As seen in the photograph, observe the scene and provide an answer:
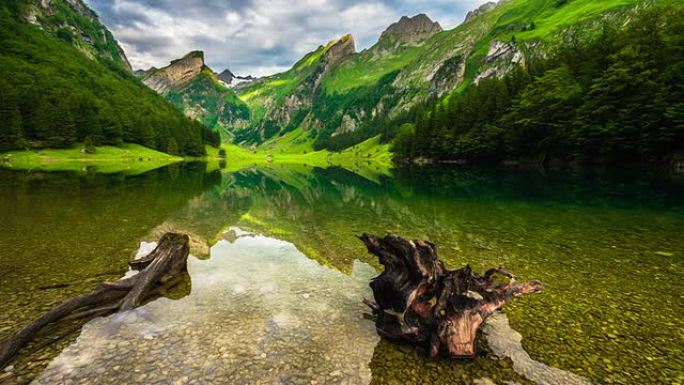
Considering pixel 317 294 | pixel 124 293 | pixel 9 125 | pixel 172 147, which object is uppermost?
pixel 9 125

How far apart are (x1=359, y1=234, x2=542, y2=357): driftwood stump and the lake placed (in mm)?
507

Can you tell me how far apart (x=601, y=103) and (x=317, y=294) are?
76.6 metres

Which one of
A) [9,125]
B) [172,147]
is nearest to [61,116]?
[9,125]

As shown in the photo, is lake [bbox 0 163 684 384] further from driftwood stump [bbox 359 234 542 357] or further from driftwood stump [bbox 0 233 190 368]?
driftwood stump [bbox 359 234 542 357]

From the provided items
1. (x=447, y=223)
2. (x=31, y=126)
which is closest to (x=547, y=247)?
(x=447, y=223)

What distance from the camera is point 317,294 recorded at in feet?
41.0

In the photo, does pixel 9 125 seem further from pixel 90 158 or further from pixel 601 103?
pixel 601 103

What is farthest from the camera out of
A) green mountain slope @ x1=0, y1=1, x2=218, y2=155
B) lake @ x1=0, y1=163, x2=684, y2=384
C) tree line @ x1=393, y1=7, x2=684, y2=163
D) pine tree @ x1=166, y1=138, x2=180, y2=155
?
pine tree @ x1=166, y1=138, x2=180, y2=155

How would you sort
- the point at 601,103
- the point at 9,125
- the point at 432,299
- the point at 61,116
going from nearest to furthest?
the point at 432,299, the point at 601,103, the point at 9,125, the point at 61,116

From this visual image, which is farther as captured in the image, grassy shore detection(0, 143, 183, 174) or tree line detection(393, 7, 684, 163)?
grassy shore detection(0, 143, 183, 174)

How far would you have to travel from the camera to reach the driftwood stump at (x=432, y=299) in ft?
27.1

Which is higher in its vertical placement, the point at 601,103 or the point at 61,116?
the point at 601,103

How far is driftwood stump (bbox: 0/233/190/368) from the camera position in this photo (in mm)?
8259

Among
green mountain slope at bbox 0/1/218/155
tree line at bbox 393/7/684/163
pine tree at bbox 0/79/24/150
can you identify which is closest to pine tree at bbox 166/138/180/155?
green mountain slope at bbox 0/1/218/155
